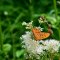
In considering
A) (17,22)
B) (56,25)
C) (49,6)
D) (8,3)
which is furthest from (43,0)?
(56,25)

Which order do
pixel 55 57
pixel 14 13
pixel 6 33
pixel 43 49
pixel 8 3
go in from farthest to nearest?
1. pixel 8 3
2. pixel 14 13
3. pixel 6 33
4. pixel 55 57
5. pixel 43 49

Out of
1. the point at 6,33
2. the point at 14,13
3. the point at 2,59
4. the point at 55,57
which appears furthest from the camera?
the point at 14,13

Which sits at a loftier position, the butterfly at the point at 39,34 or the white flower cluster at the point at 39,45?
the butterfly at the point at 39,34

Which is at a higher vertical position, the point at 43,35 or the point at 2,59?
the point at 43,35

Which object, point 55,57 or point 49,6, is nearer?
point 55,57

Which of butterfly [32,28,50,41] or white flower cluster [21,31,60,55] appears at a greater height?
butterfly [32,28,50,41]

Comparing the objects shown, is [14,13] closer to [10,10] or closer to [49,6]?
[10,10]

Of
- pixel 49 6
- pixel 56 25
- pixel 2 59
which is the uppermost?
pixel 56 25
